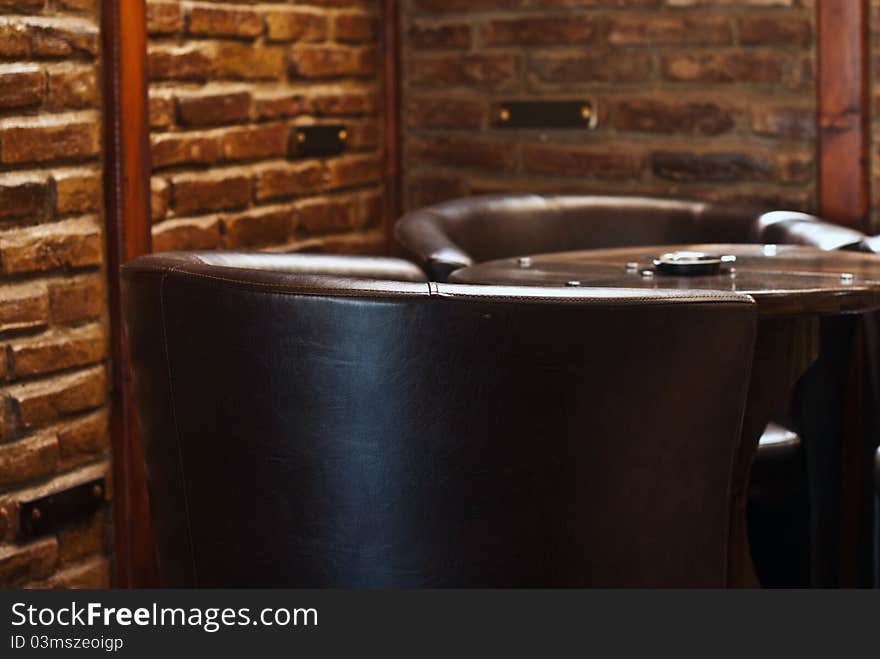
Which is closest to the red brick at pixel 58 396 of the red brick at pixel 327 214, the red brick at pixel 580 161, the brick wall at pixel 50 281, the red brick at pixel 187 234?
the brick wall at pixel 50 281

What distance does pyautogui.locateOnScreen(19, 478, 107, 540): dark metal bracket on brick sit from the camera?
2508 millimetres

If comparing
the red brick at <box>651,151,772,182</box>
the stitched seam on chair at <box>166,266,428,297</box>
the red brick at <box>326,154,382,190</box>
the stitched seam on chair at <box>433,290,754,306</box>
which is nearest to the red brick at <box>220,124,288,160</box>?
the red brick at <box>326,154,382,190</box>

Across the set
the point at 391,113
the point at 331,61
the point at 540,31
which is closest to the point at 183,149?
the point at 331,61

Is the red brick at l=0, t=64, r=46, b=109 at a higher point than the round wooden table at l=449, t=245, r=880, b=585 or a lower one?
higher

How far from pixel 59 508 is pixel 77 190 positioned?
0.58 meters

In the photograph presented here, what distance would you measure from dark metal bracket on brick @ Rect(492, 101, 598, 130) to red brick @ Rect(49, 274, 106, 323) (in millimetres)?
1391

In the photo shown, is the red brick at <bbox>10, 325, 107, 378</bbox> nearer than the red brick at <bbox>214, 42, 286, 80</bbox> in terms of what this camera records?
Yes

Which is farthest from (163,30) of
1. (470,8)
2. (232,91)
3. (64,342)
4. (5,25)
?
(470,8)

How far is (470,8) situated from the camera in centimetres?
372

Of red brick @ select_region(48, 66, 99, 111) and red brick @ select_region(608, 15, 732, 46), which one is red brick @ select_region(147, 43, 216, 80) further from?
Result: red brick @ select_region(608, 15, 732, 46)

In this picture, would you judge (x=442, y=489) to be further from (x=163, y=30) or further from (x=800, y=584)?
(x=163, y=30)

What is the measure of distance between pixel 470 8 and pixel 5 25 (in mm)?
1589

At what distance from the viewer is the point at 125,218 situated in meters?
2.70

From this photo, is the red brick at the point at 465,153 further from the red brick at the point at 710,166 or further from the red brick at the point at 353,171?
the red brick at the point at 710,166
